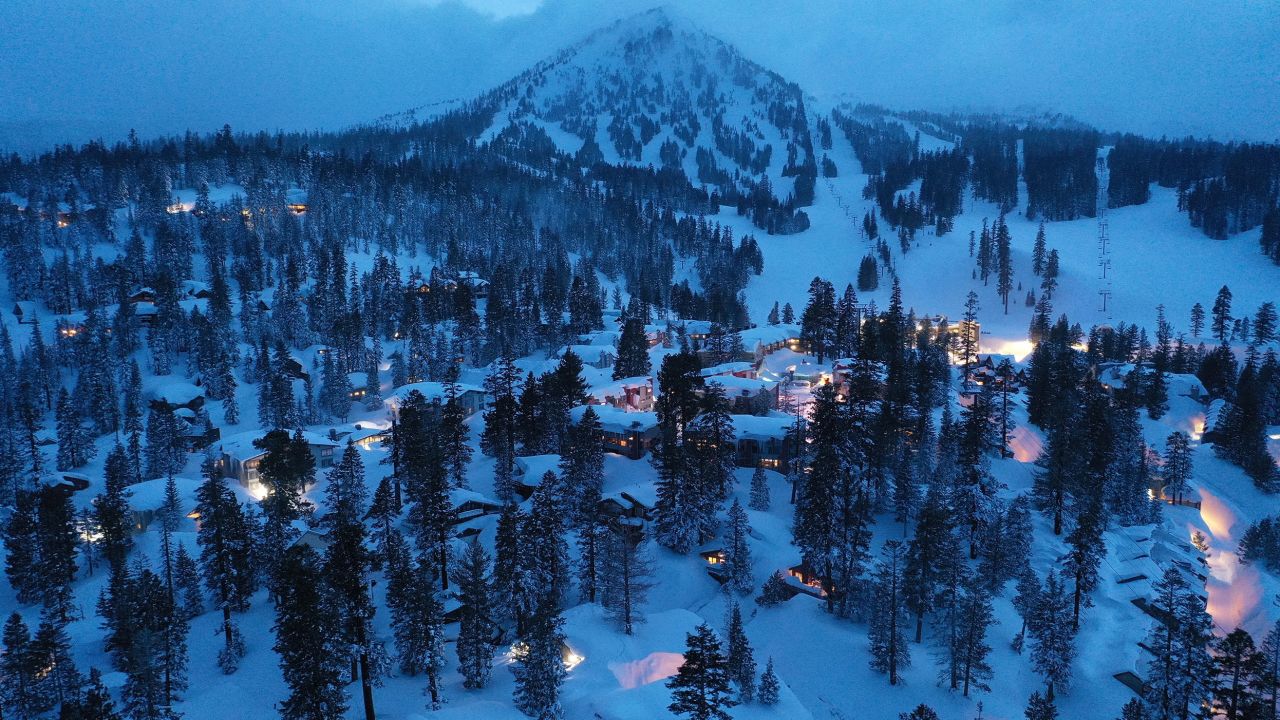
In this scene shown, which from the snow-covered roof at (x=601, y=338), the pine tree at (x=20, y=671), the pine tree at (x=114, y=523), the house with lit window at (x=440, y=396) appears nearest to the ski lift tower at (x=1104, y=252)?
the snow-covered roof at (x=601, y=338)

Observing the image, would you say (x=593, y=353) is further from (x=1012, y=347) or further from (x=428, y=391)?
(x=1012, y=347)

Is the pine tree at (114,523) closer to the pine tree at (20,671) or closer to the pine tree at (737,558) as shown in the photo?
→ the pine tree at (20,671)

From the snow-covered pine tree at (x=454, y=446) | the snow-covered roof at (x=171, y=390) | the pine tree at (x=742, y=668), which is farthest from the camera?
the snow-covered roof at (x=171, y=390)

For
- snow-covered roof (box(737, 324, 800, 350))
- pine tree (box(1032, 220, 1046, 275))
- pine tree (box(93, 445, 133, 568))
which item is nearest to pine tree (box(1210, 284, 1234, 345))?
pine tree (box(1032, 220, 1046, 275))

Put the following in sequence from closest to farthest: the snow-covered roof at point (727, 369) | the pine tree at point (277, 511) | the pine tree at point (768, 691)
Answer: the pine tree at point (768, 691) → the pine tree at point (277, 511) → the snow-covered roof at point (727, 369)

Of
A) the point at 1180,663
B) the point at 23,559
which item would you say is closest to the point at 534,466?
the point at 23,559

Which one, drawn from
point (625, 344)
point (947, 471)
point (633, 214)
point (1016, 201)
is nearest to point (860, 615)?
point (947, 471)

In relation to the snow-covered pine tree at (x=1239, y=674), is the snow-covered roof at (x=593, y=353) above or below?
above
